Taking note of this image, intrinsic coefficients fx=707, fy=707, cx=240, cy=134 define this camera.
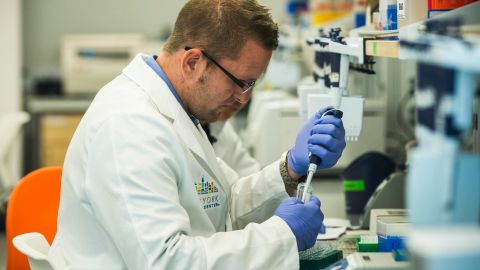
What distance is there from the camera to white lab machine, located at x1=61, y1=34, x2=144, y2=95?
595cm

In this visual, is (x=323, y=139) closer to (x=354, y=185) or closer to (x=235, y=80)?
(x=235, y=80)

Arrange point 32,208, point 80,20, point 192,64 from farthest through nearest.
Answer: point 80,20
point 32,208
point 192,64

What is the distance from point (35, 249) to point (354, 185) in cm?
117

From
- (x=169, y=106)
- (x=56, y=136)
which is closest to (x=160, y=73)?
(x=169, y=106)

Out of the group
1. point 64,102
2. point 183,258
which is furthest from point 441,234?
point 64,102

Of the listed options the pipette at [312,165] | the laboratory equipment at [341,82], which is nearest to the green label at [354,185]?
the laboratory equipment at [341,82]

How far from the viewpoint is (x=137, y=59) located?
6.15ft

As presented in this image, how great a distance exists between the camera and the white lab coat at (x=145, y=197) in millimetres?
1522

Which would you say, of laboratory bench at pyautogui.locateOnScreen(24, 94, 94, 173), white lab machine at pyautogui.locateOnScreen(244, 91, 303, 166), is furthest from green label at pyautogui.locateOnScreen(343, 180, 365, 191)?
laboratory bench at pyautogui.locateOnScreen(24, 94, 94, 173)

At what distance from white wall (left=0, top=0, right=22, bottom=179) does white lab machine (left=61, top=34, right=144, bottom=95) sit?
403mm

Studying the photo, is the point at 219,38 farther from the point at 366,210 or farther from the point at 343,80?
the point at 366,210

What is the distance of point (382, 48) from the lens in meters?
1.70

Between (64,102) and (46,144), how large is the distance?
1.23 ft

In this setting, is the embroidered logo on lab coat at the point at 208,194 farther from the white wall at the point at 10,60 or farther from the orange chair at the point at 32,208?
the white wall at the point at 10,60
